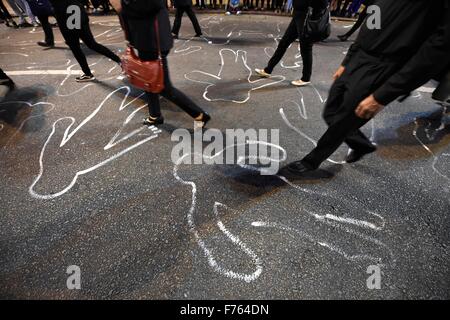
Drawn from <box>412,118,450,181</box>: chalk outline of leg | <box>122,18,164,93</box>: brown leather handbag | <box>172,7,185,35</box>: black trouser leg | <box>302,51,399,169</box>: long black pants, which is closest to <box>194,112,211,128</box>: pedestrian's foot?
<box>122,18,164,93</box>: brown leather handbag

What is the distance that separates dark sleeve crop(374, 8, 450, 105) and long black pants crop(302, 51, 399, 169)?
142 mm

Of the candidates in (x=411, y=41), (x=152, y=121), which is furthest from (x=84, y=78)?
(x=411, y=41)

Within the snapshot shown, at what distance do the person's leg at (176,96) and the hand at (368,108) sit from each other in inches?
67.6

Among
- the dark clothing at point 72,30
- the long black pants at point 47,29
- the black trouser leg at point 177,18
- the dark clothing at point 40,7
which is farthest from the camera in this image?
the black trouser leg at point 177,18

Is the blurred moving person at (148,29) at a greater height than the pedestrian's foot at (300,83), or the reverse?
the blurred moving person at (148,29)

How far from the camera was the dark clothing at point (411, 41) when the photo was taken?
1.18 metres

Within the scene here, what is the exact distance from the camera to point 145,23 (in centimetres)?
197

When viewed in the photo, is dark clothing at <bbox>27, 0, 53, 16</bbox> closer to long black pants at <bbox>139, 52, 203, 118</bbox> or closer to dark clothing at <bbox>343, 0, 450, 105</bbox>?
long black pants at <bbox>139, 52, 203, 118</bbox>

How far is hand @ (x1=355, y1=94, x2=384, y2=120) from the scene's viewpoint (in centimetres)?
146

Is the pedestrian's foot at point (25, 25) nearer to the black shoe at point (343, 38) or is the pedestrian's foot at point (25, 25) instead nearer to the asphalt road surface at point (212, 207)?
the asphalt road surface at point (212, 207)

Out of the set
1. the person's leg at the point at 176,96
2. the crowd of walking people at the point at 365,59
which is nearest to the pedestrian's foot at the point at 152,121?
the crowd of walking people at the point at 365,59

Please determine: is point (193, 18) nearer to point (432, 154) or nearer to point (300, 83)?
point (300, 83)

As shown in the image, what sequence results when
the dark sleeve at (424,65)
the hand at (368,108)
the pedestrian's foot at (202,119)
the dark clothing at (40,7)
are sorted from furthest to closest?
the dark clothing at (40,7)
the pedestrian's foot at (202,119)
the hand at (368,108)
the dark sleeve at (424,65)

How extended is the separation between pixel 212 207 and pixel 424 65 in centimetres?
167
